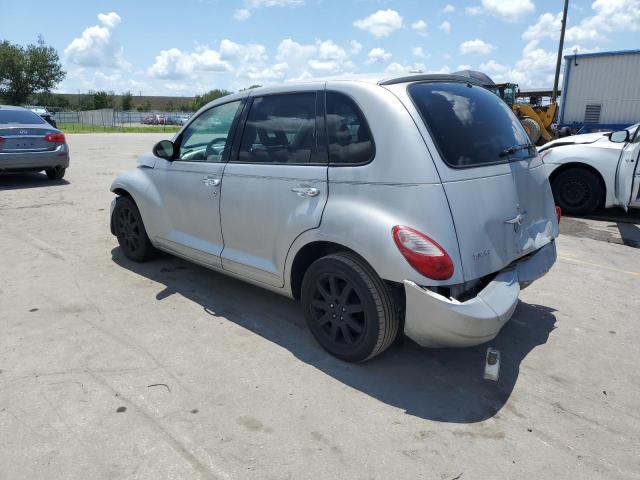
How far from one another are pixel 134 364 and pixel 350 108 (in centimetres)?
220

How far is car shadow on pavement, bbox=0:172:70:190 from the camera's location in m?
10.1

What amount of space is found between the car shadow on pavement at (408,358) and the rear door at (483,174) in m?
0.74

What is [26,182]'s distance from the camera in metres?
10.7

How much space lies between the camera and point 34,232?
6.67m

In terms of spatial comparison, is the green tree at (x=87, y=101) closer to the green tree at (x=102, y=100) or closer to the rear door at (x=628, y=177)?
the green tree at (x=102, y=100)

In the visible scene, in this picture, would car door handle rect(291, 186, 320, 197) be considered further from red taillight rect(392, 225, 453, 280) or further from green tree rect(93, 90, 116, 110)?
green tree rect(93, 90, 116, 110)

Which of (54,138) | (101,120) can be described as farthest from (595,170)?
(101,120)

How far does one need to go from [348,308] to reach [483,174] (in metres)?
1.18

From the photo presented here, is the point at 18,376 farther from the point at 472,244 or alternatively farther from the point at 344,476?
the point at 472,244

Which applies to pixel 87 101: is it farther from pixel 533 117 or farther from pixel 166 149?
pixel 166 149

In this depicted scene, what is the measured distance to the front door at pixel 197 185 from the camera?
4.16 metres

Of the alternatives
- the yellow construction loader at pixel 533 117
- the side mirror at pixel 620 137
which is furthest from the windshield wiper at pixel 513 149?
Result: the yellow construction loader at pixel 533 117

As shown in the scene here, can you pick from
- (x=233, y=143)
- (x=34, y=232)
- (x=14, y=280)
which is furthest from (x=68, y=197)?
(x=233, y=143)

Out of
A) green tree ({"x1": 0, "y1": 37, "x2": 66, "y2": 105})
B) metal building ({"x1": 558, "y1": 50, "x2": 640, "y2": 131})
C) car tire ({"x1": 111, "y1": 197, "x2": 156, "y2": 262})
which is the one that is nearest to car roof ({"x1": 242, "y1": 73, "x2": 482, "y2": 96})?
car tire ({"x1": 111, "y1": 197, "x2": 156, "y2": 262})
